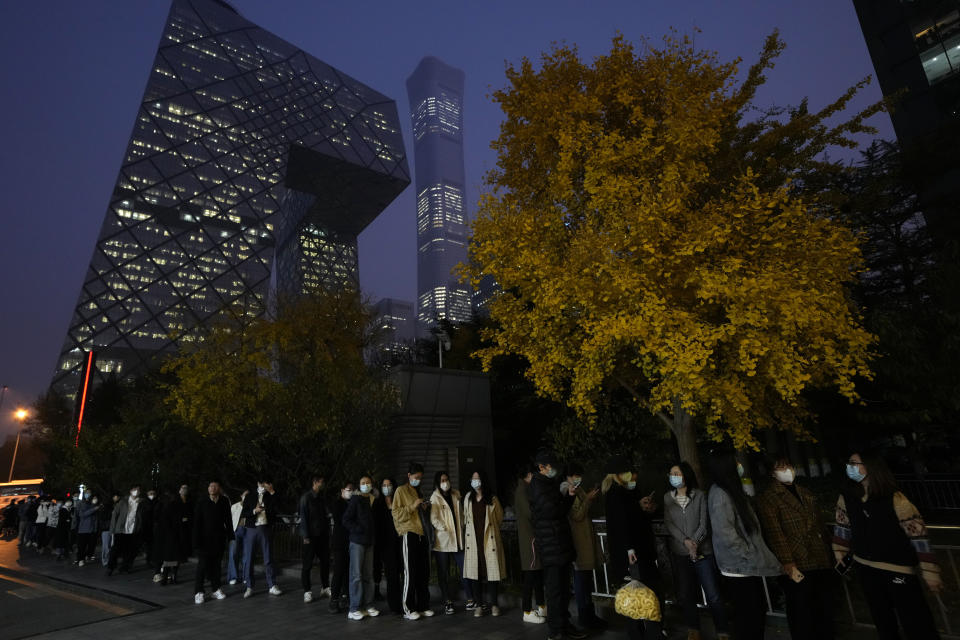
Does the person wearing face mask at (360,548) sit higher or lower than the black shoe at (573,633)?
higher

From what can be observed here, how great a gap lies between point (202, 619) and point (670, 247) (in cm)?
909

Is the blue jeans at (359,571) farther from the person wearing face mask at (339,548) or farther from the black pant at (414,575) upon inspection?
the black pant at (414,575)

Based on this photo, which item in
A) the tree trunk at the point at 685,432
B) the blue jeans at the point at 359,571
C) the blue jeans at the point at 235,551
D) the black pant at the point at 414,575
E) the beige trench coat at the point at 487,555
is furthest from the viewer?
the tree trunk at the point at 685,432

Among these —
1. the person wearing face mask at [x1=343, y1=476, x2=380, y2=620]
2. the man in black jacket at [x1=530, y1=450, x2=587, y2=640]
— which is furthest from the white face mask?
the person wearing face mask at [x1=343, y1=476, x2=380, y2=620]

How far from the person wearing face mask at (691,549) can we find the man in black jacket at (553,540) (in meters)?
1.04

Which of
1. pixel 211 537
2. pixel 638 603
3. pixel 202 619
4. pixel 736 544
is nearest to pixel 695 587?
pixel 736 544

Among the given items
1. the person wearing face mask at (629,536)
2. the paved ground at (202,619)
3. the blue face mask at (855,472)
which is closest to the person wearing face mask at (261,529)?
the paved ground at (202,619)

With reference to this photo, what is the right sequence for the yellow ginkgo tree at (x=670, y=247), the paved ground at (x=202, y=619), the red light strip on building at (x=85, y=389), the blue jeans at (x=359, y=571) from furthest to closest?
the red light strip on building at (x=85, y=389) → the yellow ginkgo tree at (x=670, y=247) → the blue jeans at (x=359, y=571) → the paved ground at (x=202, y=619)

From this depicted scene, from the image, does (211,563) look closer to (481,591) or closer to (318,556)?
(318,556)

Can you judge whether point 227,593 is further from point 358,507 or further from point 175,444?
point 175,444

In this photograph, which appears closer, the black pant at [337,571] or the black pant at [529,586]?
the black pant at [529,586]

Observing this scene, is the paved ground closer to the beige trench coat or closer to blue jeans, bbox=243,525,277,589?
blue jeans, bbox=243,525,277,589

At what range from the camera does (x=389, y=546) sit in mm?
6699

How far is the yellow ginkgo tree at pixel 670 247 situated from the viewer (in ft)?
25.7
